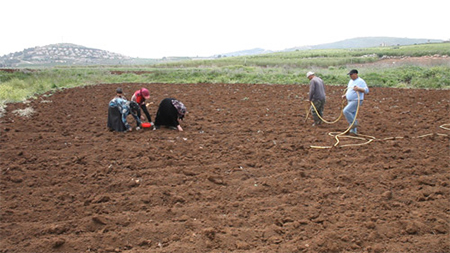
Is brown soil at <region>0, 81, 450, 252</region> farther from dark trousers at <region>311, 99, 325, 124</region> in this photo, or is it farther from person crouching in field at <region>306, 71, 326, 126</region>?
person crouching in field at <region>306, 71, 326, 126</region>

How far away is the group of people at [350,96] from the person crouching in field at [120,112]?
460 centimetres

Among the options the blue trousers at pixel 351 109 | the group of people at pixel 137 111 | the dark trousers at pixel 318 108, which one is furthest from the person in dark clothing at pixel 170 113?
the blue trousers at pixel 351 109

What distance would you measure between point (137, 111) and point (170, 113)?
0.85 meters

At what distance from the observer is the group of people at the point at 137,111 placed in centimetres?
755

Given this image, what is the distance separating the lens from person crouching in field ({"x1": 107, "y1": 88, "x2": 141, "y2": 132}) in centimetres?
755

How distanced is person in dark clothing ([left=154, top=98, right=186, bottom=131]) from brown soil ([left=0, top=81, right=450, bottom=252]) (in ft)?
0.87

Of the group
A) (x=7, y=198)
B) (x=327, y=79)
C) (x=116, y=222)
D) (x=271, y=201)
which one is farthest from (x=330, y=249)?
(x=327, y=79)

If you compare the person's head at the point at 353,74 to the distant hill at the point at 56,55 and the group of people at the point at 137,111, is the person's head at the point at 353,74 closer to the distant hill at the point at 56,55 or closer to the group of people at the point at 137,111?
the group of people at the point at 137,111

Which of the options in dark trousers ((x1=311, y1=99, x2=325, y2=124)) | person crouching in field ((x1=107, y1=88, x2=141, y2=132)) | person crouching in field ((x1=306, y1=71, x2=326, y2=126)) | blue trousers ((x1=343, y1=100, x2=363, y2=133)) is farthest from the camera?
dark trousers ((x1=311, y1=99, x2=325, y2=124))

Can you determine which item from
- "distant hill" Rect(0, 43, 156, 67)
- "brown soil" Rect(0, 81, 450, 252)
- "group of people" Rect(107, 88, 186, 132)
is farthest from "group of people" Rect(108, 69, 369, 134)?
"distant hill" Rect(0, 43, 156, 67)

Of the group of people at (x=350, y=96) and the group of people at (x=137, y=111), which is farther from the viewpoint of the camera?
the group of people at (x=137, y=111)

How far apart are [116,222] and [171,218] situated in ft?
2.23

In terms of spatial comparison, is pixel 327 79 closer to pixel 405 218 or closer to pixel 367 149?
pixel 367 149

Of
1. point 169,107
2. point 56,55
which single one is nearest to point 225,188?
point 169,107
